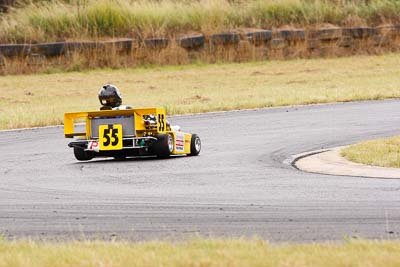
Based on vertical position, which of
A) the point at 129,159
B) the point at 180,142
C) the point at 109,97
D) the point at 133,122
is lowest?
the point at 129,159

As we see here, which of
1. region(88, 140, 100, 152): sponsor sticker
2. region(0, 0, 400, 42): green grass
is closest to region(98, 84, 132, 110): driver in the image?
region(88, 140, 100, 152): sponsor sticker

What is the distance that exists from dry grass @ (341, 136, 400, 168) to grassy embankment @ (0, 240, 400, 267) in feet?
18.4

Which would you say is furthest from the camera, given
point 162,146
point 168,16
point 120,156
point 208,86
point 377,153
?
point 168,16

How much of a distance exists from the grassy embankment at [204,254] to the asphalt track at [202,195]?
67 cm

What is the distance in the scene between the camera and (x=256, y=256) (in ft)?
23.9

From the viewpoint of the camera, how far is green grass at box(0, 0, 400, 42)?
114ft

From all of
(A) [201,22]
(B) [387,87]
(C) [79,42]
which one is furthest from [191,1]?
(B) [387,87]

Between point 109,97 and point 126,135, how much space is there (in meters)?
0.62

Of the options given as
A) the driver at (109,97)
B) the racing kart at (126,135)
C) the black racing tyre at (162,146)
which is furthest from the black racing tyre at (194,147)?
the driver at (109,97)

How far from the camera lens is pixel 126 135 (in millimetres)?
15414

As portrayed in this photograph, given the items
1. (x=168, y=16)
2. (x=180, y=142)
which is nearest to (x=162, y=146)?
(x=180, y=142)

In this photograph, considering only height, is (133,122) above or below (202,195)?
above

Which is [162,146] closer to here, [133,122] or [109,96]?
[133,122]

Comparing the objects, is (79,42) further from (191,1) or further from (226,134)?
(226,134)
